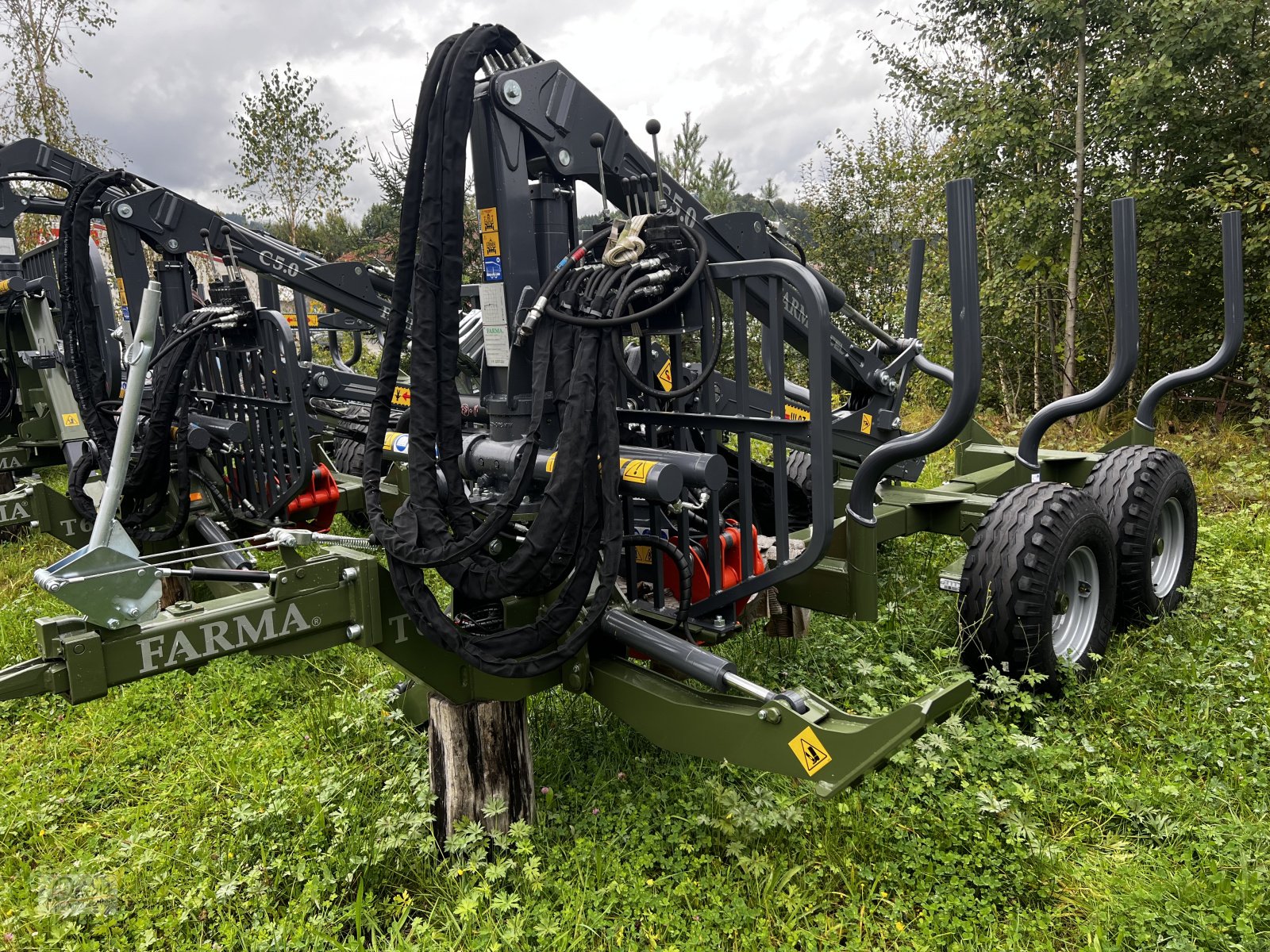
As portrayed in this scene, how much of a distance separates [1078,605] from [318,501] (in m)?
3.96

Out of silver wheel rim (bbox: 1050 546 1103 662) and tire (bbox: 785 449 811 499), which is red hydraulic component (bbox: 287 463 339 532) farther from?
silver wheel rim (bbox: 1050 546 1103 662)

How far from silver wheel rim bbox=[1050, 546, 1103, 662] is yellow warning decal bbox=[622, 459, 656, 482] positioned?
2304 mm

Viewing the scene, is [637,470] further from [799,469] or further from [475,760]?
[799,469]

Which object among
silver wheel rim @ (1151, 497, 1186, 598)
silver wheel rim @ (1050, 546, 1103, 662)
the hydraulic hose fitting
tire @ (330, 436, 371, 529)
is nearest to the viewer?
the hydraulic hose fitting

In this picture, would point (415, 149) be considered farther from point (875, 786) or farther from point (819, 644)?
point (819, 644)

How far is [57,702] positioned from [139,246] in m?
2.70

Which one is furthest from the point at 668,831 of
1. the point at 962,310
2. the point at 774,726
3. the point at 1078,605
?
the point at 1078,605

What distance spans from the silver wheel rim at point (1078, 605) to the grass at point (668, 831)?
19cm

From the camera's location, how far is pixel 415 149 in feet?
8.02

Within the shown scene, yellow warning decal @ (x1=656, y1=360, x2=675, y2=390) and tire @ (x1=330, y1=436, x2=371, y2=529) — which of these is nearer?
yellow warning decal @ (x1=656, y1=360, x2=675, y2=390)

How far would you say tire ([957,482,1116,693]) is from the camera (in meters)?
3.43

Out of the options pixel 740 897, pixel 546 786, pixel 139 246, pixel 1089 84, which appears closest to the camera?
pixel 740 897

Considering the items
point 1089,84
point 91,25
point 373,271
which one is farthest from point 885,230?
point 91,25

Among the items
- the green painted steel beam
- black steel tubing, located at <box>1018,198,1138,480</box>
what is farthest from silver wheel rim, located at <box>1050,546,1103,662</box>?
the green painted steel beam
